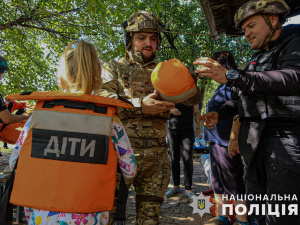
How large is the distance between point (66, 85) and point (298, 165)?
6.80 feet

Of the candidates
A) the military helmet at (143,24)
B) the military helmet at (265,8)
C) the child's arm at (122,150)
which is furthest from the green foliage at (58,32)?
the child's arm at (122,150)

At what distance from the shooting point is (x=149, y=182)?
2672mm

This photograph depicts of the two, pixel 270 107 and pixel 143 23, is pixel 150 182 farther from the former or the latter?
pixel 143 23

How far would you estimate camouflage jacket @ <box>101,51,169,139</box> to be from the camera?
277 cm

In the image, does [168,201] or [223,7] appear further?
[168,201]

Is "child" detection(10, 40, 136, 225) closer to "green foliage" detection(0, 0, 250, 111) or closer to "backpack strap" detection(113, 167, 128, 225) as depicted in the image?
"backpack strap" detection(113, 167, 128, 225)

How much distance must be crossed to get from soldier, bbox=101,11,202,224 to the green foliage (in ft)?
5.73

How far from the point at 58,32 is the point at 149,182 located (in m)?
7.52

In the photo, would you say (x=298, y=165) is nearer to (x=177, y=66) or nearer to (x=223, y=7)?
(x=177, y=66)

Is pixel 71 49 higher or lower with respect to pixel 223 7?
lower

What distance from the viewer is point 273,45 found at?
8.09 feet

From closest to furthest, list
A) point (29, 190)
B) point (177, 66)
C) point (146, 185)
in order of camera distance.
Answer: point (29, 190), point (177, 66), point (146, 185)

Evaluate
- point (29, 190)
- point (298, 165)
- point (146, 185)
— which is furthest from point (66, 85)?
point (298, 165)

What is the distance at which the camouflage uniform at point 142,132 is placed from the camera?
2.63 meters
